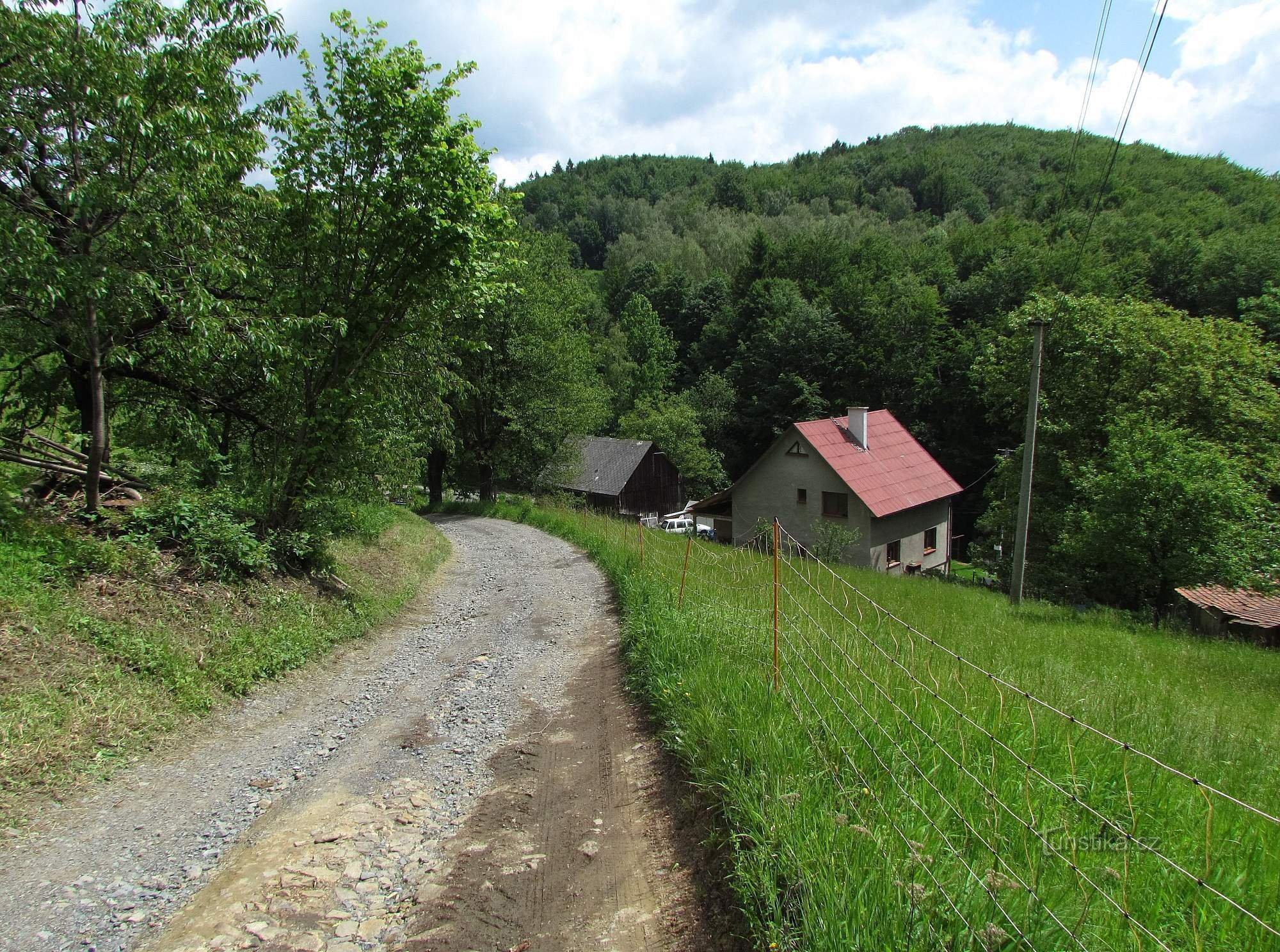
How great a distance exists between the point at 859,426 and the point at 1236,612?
1507cm

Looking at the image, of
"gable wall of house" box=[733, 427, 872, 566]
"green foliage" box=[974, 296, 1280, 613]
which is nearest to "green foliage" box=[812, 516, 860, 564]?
"gable wall of house" box=[733, 427, 872, 566]

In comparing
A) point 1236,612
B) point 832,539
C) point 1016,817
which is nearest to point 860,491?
point 832,539

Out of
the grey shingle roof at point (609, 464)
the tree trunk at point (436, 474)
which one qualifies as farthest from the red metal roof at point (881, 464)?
the grey shingle roof at point (609, 464)

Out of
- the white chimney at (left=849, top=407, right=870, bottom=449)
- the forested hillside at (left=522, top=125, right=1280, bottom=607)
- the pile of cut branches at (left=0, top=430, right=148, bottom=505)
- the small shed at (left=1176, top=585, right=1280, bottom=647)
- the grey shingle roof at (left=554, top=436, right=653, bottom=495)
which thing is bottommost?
the small shed at (left=1176, top=585, right=1280, bottom=647)

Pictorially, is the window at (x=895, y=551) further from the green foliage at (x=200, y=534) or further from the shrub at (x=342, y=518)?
the green foliage at (x=200, y=534)

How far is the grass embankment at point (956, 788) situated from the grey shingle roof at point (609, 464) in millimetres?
35797

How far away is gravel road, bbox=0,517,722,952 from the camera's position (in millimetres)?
3896

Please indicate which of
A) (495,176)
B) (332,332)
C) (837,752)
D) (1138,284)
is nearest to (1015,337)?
(1138,284)

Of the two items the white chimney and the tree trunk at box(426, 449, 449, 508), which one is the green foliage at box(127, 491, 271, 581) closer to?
the tree trunk at box(426, 449, 449, 508)

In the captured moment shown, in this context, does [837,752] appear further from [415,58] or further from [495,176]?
[415,58]

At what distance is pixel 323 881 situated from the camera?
4273 mm

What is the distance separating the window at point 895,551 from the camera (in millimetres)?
28984

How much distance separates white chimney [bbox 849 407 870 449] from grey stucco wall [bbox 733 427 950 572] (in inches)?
75.5

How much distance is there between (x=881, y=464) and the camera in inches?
1163
